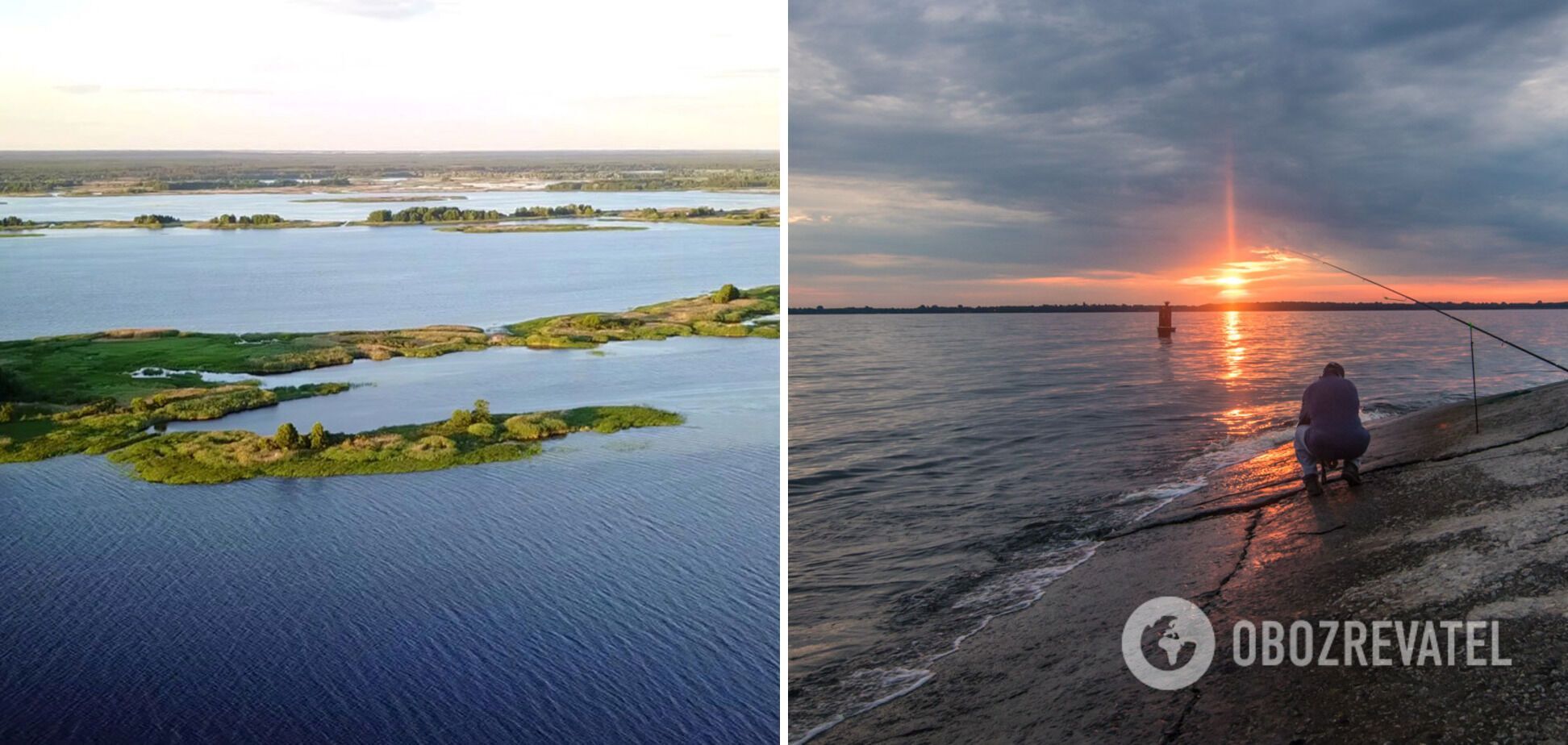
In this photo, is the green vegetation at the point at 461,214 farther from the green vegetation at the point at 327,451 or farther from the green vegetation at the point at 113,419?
the green vegetation at the point at 327,451

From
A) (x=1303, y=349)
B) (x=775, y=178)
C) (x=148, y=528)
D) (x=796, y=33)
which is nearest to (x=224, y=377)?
(x=148, y=528)

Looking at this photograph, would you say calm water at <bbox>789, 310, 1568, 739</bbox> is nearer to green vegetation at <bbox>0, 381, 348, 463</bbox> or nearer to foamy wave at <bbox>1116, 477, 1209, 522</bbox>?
foamy wave at <bbox>1116, 477, 1209, 522</bbox>

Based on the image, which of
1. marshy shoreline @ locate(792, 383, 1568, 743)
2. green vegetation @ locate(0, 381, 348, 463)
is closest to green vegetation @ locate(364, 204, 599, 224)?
green vegetation @ locate(0, 381, 348, 463)

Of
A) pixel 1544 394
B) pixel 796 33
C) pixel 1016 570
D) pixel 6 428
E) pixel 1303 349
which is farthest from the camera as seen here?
pixel 6 428

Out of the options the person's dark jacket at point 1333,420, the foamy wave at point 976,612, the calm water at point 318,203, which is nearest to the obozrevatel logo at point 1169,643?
the foamy wave at point 976,612

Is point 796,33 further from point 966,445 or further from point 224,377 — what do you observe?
point 224,377
